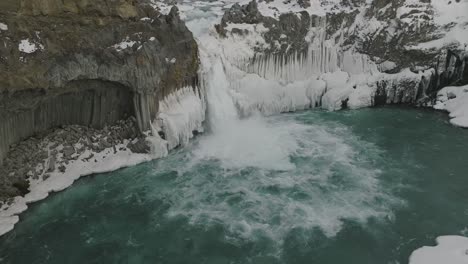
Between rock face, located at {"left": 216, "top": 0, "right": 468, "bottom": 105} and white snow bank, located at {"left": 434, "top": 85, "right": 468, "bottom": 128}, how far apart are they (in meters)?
0.57

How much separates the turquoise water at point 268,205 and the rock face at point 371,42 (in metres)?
4.55

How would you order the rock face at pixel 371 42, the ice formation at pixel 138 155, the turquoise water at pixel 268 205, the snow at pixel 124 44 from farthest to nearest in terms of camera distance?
1. the rock face at pixel 371 42
2. the snow at pixel 124 44
3. the ice formation at pixel 138 155
4. the turquoise water at pixel 268 205

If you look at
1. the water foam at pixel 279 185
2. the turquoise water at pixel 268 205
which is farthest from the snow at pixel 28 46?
the water foam at pixel 279 185

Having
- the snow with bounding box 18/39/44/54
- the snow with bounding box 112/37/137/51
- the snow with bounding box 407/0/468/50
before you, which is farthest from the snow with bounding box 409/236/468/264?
the snow with bounding box 18/39/44/54

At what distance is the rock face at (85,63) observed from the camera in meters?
18.5

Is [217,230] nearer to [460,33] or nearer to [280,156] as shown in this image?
[280,156]

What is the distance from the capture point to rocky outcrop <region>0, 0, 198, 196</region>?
60.7 ft

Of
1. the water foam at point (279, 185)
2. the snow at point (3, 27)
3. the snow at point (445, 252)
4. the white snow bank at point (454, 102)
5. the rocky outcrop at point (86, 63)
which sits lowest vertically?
the snow at point (445, 252)

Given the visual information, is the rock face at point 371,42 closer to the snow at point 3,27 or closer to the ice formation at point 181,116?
the ice formation at point 181,116

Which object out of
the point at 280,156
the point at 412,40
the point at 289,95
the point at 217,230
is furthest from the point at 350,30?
the point at 217,230

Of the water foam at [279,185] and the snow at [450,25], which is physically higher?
the snow at [450,25]

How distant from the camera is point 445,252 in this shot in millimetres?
15406

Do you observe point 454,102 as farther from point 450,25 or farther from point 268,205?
point 268,205

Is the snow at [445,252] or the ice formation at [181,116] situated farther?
the ice formation at [181,116]
